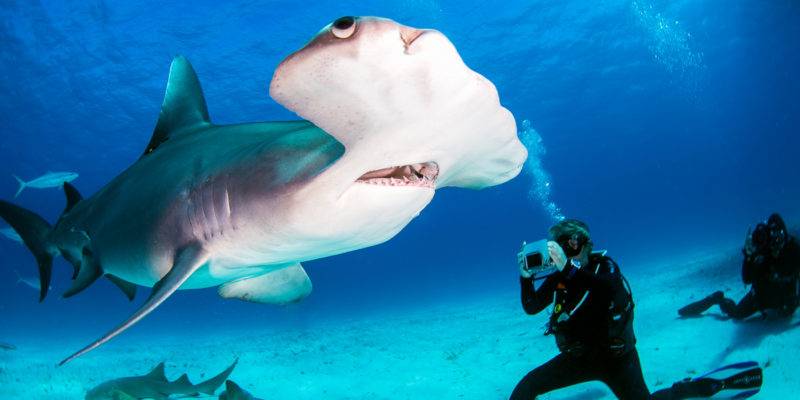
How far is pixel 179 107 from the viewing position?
379 cm

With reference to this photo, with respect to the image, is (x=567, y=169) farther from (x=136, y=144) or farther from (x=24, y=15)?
(x=24, y=15)

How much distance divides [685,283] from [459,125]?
1438 cm

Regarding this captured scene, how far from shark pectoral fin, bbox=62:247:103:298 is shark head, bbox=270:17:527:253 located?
261 cm

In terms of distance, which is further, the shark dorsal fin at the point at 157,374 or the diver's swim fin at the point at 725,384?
the shark dorsal fin at the point at 157,374

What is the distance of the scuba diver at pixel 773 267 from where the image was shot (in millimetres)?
6117

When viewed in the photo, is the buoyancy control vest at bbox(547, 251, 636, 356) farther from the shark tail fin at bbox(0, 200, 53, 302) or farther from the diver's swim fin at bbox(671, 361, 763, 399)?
the shark tail fin at bbox(0, 200, 53, 302)

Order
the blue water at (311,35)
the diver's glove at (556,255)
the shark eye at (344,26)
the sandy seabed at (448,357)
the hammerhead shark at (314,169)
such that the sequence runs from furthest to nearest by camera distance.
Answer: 1. the blue water at (311,35)
2. the sandy seabed at (448,357)
3. the diver's glove at (556,255)
4. the hammerhead shark at (314,169)
5. the shark eye at (344,26)

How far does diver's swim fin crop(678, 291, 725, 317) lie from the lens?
300 inches

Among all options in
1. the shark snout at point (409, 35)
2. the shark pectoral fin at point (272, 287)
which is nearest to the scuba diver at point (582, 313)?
the shark pectoral fin at point (272, 287)

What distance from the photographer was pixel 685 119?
59.3 m

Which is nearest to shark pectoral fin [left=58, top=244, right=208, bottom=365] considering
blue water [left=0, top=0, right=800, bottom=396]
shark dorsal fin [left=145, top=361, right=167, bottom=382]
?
shark dorsal fin [left=145, top=361, right=167, bottom=382]

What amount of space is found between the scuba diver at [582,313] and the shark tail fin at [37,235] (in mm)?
4486

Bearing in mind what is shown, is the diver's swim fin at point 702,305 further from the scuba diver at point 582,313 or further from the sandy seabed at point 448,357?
the scuba diver at point 582,313

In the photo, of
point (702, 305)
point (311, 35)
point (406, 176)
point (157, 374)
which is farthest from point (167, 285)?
point (311, 35)
